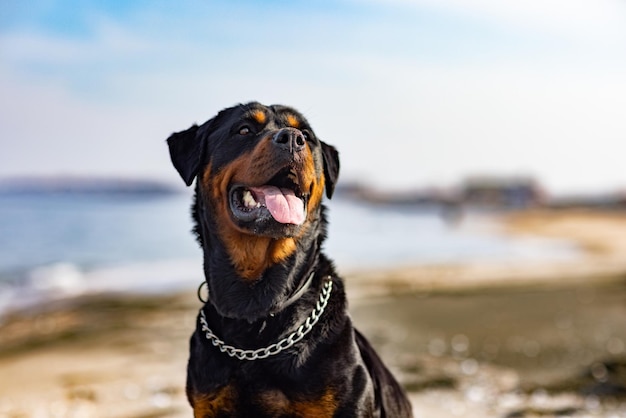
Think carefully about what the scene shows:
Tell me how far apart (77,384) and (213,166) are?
11.4ft

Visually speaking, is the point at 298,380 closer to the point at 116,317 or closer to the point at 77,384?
the point at 77,384

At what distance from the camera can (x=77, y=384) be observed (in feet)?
19.1

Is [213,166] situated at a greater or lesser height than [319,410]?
greater

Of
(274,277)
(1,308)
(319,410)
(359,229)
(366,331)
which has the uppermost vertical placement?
(274,277)

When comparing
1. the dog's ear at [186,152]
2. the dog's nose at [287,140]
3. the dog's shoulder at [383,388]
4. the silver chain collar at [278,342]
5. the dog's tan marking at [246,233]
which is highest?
the dog's nose at [287,140]

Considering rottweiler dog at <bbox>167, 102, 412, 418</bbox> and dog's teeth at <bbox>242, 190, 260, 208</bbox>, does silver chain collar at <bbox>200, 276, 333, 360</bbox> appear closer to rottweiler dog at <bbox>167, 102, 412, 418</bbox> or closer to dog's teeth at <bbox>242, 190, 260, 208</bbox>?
rottweiler dog at <bbox>167, 102, 412, 418</bbox>

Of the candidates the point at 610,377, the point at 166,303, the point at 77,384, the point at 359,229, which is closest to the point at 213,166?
the point at 77,384

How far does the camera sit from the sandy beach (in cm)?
530

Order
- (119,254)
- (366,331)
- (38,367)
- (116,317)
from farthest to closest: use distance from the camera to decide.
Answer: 1. (119,254)
2. (116,317)
3. (366,331)
4. (38,367)

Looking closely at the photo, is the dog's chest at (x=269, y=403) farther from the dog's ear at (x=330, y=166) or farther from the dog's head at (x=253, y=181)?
the dog's ear at (x=330, y=166)

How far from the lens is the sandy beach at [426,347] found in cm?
530

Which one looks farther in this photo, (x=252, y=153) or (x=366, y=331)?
(x=366, y=331)

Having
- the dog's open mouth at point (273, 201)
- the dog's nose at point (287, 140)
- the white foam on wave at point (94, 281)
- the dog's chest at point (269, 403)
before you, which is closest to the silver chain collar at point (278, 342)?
the dog's chest at point (269, 403)

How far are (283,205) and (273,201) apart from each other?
1.8 inches
